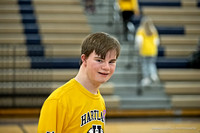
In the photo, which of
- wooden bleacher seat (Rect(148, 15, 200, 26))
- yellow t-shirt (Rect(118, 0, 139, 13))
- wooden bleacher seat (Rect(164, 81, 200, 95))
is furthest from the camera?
wooden bleacher seat (Rect(148, 15, 200, 26))

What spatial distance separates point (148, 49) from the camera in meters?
7.55

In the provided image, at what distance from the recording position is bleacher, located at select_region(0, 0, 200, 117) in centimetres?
695

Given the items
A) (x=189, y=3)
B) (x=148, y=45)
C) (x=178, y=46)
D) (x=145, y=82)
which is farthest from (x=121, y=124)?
(x=189, y=3)

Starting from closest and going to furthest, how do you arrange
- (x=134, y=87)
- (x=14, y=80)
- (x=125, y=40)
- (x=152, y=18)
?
(x=14, y=80), (x=134, y=87), (x=125, y=40), (x=152, y=18)

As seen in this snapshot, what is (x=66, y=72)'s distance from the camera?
7449 mm

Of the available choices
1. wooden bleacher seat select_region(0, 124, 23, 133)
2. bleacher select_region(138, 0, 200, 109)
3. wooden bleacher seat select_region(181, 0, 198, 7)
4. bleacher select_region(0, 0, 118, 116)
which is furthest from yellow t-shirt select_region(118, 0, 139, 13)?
wooden bleacher seat select_region(0, 124, 23, 133)

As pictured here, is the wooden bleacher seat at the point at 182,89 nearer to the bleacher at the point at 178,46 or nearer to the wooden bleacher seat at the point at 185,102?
the bleacher at the point at 178,46

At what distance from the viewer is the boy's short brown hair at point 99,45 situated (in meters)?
1.76

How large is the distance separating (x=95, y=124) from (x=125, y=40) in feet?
22.3

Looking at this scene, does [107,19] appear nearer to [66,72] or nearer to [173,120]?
[66,72]

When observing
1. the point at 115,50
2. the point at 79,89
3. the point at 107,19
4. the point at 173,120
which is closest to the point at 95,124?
Answer: the point at 79,89

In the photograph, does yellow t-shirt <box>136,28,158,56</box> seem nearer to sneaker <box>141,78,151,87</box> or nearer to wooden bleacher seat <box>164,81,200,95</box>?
sneaker <box>141,78,151,87</box>

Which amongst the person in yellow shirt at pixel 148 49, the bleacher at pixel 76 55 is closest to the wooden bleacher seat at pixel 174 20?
the bleacher at pixel 76 55

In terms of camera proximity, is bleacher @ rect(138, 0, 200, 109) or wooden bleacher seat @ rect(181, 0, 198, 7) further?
wooden bleacher seat @ rect(181, 0, 198, 7)
